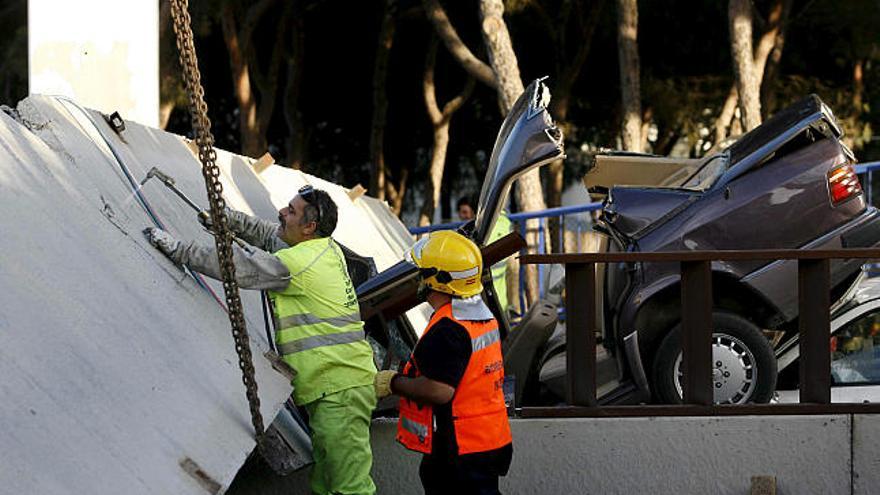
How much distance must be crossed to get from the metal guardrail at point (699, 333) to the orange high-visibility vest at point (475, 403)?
1545mm

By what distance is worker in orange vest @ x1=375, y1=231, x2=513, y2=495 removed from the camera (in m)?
4.93

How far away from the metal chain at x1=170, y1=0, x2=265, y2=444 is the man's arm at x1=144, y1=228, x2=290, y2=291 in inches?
13.8

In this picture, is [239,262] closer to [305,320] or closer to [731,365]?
[305,320]

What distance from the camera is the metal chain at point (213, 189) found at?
456 cm

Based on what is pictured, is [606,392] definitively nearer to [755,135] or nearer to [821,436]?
[821,436]

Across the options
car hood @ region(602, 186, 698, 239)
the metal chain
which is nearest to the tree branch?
car hood @ region(602, 186, 698, 239)

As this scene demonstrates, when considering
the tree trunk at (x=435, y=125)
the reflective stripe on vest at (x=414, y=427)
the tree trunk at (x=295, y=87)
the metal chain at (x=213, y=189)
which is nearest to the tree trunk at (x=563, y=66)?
the tree trunk at (x=435, y=125)

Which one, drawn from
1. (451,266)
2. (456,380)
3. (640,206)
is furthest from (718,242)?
(456,380)

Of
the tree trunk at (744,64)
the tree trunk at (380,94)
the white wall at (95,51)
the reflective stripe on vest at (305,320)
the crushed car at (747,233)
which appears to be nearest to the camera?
the reflective stripe on vest at (305,320)

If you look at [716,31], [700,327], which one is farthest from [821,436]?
[716,31]

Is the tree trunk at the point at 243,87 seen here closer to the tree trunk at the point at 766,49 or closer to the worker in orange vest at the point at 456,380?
the tree trunk at the point at 766,49

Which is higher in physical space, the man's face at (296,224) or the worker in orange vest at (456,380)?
the man's face at (296,224)

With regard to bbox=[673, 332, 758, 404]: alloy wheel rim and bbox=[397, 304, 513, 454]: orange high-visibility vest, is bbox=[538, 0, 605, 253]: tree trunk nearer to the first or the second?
bbox=[673, 332, 758, 404]: alloy wheel rim

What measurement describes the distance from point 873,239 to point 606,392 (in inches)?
59.1
